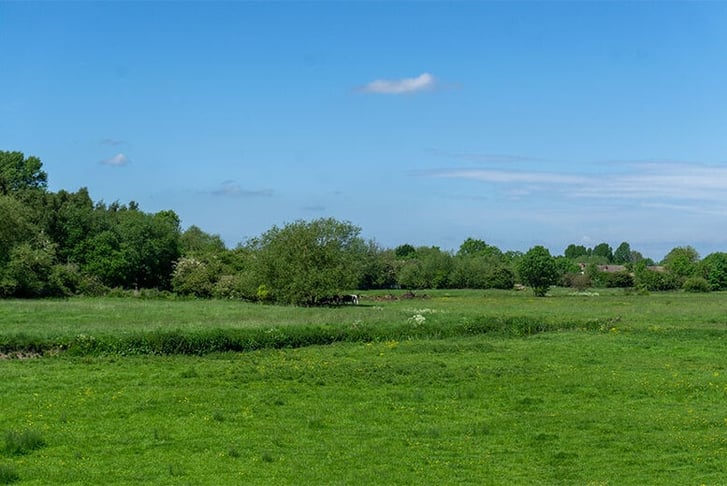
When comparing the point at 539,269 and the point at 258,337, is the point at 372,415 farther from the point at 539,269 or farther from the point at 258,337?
the point at 539,269

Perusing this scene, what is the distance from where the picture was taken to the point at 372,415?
23.7 metres

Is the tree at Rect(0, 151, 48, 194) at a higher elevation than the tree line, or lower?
higher

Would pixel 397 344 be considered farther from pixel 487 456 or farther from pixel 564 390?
pixel 487 456

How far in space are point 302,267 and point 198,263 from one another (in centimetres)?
2609

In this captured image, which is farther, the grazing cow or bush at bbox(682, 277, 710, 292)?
bush at bbox(682, 277, 710, 292)

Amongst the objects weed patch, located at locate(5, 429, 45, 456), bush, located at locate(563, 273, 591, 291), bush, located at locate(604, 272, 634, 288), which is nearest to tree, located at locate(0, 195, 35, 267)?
weed patch, located at locate(5, 429, 45, 456)

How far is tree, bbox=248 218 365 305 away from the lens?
74.4 meters

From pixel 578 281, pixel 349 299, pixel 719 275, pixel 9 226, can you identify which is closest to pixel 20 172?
pixel 9 226

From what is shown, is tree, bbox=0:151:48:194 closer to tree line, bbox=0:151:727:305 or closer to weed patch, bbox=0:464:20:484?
tree line, bbox=0:151:727:305

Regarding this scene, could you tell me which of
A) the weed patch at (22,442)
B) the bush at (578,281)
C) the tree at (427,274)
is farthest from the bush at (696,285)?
the weed patch at (22,442)

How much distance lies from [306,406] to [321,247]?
170 feet

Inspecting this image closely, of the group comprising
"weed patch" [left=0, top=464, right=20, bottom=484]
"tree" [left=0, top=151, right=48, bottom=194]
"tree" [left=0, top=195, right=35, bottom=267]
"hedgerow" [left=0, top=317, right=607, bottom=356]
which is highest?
"tree" [left=0, top=151, right=48, bottom=194]

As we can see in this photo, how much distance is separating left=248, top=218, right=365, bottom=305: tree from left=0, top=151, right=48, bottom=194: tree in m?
56.0

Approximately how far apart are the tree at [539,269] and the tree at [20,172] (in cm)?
7637
